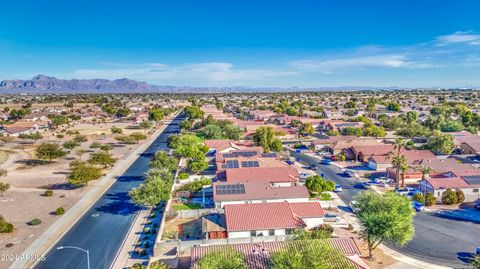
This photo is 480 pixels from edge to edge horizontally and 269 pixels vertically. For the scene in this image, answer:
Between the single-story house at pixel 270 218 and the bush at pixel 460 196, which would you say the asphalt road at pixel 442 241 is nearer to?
the bush at pixel 460 196

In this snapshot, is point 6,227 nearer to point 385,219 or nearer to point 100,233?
point 100,233

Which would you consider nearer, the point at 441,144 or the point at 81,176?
the point at 81,176

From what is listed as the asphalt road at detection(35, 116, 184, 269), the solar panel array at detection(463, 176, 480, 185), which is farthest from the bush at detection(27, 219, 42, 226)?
the solar panel array at detection(463, 176, 480, 185)

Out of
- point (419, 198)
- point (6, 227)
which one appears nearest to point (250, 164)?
point (419, 198)

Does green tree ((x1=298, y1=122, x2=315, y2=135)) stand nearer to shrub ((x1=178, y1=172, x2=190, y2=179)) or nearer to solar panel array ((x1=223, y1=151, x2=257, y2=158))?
solar panel array ((x1=223, y1=151, x2=257, y2=158))

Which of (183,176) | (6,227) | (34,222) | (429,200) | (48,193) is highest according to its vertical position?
(429,200)

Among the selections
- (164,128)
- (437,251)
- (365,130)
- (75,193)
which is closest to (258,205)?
(437,251)
